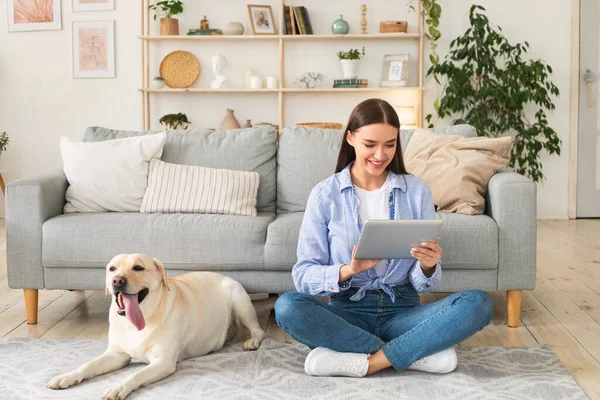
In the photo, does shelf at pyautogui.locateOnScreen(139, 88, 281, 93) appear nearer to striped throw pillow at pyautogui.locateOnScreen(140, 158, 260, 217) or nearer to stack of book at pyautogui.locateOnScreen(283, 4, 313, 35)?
stack of book at pyautogui.locateOnScreen(283, 4, 313, 35)

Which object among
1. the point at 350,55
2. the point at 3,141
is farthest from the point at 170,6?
the point at 3,141

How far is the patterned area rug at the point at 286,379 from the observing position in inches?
84.4

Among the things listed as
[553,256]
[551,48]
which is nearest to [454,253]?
[553,256]

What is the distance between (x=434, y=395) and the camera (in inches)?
83.7

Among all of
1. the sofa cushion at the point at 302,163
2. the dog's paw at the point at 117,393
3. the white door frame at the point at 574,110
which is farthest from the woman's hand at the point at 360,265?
the white door frame at the point at 574,110

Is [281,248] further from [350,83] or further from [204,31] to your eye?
[204,31]

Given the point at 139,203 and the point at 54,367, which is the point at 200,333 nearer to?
the point at 54,367

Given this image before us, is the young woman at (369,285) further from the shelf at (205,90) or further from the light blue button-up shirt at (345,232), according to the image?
the shelf at (205,90)

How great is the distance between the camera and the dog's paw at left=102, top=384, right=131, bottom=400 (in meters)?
2.06

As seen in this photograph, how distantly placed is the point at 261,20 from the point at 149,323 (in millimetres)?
3880

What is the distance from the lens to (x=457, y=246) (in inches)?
112

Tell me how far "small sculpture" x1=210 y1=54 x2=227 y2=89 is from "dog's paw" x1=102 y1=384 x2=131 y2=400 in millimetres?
3950

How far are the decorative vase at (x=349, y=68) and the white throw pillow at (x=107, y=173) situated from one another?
8.74 feet

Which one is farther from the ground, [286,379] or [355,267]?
[355,267]
